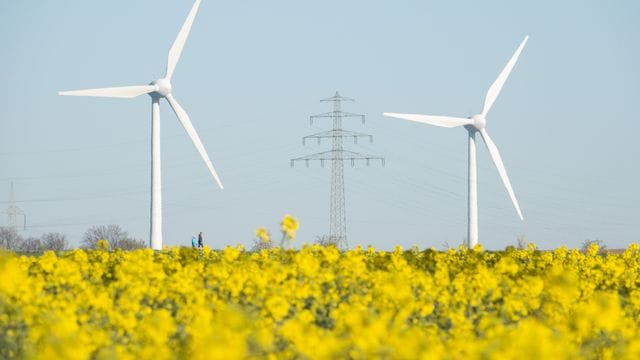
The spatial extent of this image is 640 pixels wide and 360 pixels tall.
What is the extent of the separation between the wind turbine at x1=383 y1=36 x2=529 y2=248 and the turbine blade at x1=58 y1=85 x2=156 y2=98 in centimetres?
1082

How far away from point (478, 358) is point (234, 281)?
7.03 m

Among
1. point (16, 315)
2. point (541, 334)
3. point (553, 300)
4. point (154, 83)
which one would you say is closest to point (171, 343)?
point (16, 315)

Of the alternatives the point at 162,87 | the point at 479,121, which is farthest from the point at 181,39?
the point at 479,121

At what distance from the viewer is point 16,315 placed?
15445 millimetres

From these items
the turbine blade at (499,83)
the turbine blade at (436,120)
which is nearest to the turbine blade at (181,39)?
the turbine blade at (436,120)

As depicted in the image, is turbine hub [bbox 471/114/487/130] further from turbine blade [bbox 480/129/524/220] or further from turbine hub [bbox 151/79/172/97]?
turbine hub [bbox 151/79/172/97]

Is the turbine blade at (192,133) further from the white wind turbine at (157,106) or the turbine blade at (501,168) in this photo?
the turbine blade at (501,168)

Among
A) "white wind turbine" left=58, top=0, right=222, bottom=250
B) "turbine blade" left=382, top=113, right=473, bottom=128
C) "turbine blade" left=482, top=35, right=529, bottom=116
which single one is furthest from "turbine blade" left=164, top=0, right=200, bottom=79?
"turbine blade" left=482, top=35, right=529, bottom=116

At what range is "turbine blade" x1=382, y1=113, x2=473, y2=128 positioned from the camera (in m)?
45.8

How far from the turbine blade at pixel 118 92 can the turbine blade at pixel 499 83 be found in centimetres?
1509

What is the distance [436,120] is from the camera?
48281 mm

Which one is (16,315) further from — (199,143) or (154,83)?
(154,83)

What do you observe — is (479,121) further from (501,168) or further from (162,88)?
(162,88)

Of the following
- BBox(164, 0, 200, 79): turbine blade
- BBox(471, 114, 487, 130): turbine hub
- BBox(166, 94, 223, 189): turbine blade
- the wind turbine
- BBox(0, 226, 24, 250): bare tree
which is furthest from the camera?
BBox(0, 226, 24, 250): bare tree
